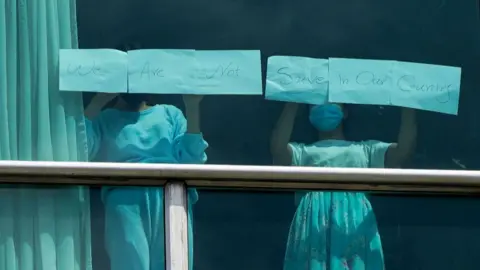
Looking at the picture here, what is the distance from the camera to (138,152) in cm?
588

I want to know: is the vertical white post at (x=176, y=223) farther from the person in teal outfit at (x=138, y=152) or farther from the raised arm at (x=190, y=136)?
the raised arm at (x=190, y=136)

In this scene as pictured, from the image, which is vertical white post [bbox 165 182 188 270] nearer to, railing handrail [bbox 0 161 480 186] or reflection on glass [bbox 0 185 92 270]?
railing handrail [bbox 0 161 480 186]

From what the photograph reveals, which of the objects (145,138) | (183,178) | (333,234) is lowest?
(333,234)

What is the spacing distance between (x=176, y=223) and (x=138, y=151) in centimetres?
30

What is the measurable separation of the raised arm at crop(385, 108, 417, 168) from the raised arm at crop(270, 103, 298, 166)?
1.15 feet

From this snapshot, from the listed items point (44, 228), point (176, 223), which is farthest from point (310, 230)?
point (44, 228)

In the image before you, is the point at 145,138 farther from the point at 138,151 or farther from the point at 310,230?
the point at 310,230

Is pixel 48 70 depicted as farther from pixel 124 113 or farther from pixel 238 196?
pixel 238 196

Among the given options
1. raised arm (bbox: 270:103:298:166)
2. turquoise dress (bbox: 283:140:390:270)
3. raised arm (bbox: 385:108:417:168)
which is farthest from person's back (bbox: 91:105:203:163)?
raised arm (bbox: 385:108:417:168)

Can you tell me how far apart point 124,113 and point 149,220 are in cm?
41

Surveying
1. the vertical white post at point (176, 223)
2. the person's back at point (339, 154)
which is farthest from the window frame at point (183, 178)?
the person's back at point (339, 154)

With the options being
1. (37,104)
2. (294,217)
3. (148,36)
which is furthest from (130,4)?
(294,217)

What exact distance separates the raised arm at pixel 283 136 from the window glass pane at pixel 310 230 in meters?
0.15

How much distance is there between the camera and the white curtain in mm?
5797
